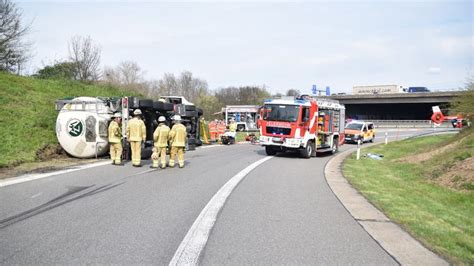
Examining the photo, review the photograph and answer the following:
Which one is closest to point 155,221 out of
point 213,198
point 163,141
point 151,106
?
point 213,198

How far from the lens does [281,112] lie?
21.1 m

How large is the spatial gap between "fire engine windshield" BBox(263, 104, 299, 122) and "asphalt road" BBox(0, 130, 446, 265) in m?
9.27

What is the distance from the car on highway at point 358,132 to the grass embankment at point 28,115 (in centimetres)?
2046

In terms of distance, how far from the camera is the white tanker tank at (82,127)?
1598 centimetres

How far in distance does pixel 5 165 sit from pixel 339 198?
9.76m

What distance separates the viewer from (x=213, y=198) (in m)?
9.23

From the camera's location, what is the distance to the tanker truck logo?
16.0m

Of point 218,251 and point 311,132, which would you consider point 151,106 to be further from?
point 218,251

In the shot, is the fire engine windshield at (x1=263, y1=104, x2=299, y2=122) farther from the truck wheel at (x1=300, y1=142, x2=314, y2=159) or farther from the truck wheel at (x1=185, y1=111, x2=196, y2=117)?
the truck wheel at (x1=185, y1=111, x2=196, y2=117)

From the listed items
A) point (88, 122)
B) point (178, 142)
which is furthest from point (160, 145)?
point (88, 122)

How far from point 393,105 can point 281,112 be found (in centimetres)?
8508

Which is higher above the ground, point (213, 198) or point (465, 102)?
point (465, 102)

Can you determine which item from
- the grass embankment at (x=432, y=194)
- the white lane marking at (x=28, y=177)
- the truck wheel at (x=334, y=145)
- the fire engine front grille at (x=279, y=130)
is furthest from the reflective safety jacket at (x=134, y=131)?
the truck wheel at (x=334, y=145)

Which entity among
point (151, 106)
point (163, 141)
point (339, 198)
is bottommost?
point (339, 198)
